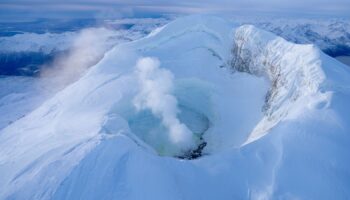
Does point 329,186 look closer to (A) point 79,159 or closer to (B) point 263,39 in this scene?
(A) point 79,159

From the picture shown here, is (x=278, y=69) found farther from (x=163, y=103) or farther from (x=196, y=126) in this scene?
(x=163, y=103)

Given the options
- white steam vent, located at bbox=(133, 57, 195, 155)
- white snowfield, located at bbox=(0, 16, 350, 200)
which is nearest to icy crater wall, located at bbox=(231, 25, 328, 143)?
white snowfield, located at bbox=(0, 16, 350, 200)

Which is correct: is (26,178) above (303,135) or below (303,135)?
below

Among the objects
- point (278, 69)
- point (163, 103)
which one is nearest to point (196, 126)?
point (163, 103)

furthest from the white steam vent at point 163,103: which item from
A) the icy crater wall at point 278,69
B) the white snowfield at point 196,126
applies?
the icy crater wall at point 278,69

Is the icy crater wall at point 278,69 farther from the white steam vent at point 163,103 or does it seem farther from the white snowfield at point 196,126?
the white steam vent at point 163,103

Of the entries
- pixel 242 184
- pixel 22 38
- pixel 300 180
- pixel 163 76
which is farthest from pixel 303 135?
pixel 22 38

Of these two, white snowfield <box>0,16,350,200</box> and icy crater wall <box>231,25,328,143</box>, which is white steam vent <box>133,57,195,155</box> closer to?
white snowfield <box>0,16,350,200</box>
